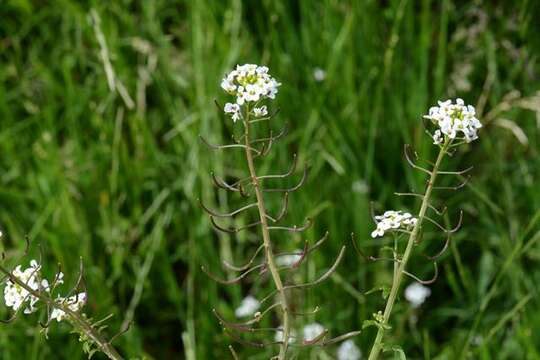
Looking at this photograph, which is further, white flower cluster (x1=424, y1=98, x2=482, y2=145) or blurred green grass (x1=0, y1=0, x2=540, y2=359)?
blurred green grass (x1=0, y1=0, x2=540, y2=359)

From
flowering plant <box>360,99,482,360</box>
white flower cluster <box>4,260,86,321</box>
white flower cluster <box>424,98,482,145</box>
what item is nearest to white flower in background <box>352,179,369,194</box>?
flowering plant <box>360,99,482,360</box>

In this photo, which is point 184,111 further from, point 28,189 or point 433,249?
point 433,249

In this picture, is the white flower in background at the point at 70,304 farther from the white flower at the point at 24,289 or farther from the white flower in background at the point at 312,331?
the white flower in background at the point at 312,331

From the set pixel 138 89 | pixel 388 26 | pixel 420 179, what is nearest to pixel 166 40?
pixel 138 89

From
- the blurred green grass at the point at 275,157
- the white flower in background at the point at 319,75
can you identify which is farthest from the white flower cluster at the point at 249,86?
the white flower in background at the point at 319,75

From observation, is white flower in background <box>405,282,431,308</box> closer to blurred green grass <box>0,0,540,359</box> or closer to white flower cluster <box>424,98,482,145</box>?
blurred green grass <box>0,0,540,359</box>

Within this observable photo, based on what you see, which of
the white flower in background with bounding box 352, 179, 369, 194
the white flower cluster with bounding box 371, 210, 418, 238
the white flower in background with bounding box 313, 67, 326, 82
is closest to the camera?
the white flower cluster with bounding box 371, 210, 418, 238
